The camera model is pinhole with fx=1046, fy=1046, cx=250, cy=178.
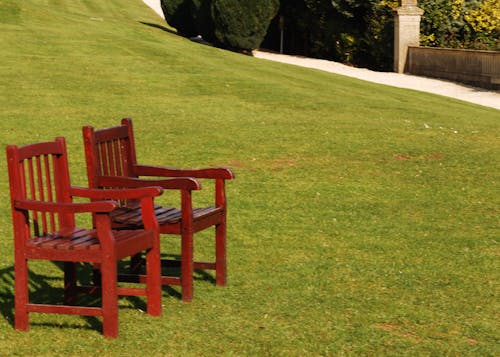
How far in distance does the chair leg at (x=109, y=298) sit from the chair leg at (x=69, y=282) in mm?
819

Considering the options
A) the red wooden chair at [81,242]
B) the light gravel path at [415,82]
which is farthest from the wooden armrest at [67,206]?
the light gravel path at [415,82]

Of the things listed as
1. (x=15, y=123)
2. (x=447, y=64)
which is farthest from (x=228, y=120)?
(x=447, y=64)

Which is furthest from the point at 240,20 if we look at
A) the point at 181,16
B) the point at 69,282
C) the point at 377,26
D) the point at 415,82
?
the point at 69,282

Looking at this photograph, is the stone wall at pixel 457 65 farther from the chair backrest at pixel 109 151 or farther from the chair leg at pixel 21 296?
the chair leg at pixel 21 296

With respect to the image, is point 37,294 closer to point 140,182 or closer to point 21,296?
point 21,296

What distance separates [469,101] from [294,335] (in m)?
21.6

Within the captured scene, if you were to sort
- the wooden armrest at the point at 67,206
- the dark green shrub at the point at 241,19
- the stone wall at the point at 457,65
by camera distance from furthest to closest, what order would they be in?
the dark green shrub at the point at 241,19 < the stone wall at the point at 457,65 < the wooden armrest at the point at 67,206

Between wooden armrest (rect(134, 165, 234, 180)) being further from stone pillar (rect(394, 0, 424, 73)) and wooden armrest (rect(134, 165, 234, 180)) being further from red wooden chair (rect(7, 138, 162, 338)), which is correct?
stone pillar (rect(394, 0, 424, 73))

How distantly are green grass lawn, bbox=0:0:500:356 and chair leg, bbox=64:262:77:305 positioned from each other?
363 mm

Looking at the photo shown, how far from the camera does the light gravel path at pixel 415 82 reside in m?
28.6

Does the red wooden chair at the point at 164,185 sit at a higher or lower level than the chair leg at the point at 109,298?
higher

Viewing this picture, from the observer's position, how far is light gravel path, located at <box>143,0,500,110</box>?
28609 mm

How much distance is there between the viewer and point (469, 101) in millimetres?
27484

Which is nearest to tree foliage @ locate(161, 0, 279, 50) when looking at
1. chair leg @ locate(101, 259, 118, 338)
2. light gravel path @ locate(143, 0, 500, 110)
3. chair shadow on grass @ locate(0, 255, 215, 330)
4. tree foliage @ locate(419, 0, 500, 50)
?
light gravel path @ locate(143, 0, 500, 110)
